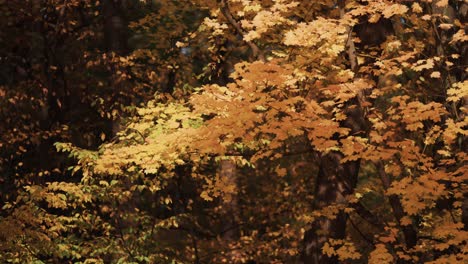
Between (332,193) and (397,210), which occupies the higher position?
(397,210)

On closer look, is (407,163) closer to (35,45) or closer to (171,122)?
(171,122)

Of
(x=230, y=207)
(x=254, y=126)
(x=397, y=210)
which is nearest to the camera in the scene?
(x=397, y=210)

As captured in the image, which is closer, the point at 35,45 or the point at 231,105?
the point at 231,105

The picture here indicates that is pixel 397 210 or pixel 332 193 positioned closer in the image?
pixel 397 210

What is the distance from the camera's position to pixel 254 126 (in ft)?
28.9

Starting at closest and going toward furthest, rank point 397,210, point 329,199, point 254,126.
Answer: point 397,210 → point 254,126 → point 329,199

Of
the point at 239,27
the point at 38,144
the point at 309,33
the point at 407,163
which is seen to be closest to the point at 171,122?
the point at 239,27

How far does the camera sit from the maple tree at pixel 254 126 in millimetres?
8242

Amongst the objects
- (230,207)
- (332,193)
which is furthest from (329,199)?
(230,207)

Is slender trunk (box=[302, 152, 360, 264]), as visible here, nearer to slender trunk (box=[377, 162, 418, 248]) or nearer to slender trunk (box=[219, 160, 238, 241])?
slender trunk (box=[377, 162, 418, 248])

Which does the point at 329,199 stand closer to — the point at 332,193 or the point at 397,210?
the point at 332,193

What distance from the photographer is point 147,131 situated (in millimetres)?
10031

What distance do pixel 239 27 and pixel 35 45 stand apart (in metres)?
6.87

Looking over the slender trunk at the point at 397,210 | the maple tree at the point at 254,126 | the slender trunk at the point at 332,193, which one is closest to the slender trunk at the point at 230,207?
the maple tree at the point at 254,126
